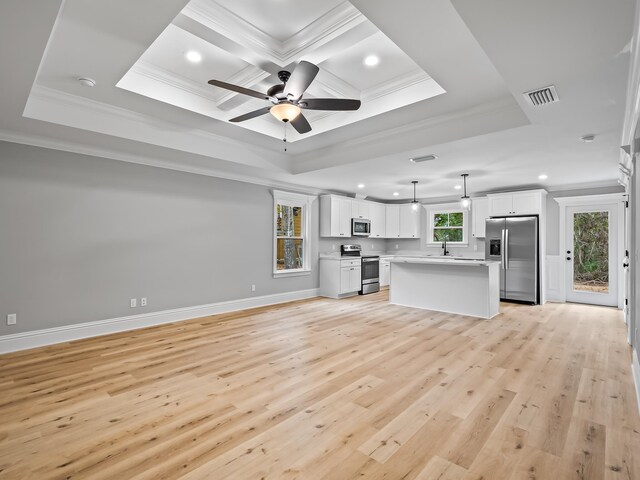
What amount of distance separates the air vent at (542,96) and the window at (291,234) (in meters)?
4.67

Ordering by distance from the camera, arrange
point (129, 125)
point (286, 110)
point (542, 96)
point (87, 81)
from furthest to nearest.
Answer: point (129, 125) < point (87, 81) < point (286, 110) < point (542, 96)

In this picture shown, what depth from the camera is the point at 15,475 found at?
5.81ft

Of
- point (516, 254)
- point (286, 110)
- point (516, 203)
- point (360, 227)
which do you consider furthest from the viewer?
point (360, 227)

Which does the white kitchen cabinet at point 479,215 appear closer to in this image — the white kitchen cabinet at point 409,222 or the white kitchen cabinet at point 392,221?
the white kitchen cabinet at point 409,222

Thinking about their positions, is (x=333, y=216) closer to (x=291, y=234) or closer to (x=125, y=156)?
(x=291, y=234)

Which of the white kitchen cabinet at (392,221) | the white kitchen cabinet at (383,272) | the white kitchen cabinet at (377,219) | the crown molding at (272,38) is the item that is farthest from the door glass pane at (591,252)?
the crown molding at (272,38)

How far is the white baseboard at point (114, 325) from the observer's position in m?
3.84

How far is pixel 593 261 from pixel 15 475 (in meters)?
8.59

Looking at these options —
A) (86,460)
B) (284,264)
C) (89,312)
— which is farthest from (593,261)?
(89,312)

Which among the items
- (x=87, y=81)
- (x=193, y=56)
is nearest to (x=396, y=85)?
(x=193, y=56)

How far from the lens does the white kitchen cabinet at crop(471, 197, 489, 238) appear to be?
752cm

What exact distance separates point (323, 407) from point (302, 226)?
5088 mm

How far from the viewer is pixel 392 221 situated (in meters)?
9.23

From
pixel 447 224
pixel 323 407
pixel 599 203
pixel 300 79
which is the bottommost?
pixel 323 407
